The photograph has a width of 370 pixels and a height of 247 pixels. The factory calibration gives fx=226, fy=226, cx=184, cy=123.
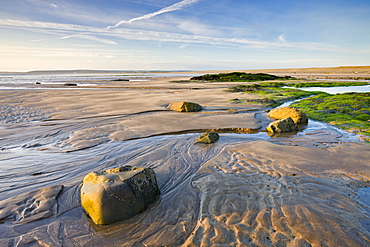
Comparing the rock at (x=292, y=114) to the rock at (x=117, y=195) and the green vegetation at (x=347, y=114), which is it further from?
the rock at (x=117, y=195)

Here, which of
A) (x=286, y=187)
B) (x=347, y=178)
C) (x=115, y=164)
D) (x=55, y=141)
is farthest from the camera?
(x=55, y=141)

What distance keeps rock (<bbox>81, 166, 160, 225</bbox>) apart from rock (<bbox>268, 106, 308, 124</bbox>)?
272 inches

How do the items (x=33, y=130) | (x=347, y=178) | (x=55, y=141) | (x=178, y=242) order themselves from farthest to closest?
(x=33, y=130)
(x=55, y=141)
(x=347, y=178)
(x=178, y=242)

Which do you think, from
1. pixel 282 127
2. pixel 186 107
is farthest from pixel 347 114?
pixel 186 107

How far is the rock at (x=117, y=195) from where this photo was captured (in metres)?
3.05

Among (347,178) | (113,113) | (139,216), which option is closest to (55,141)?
(113,113)

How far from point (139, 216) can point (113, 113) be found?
24.5 feet

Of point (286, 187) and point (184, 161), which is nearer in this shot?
point (286, 187)

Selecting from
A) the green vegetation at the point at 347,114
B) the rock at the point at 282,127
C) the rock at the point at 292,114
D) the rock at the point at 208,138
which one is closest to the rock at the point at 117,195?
the rock at the point at 208,138

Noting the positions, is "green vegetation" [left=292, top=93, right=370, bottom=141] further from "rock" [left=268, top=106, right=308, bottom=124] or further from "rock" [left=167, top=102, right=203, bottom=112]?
"rock" [left=167, top=102, right=203, bottom=112]

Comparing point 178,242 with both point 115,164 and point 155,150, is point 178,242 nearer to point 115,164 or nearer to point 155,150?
point 115,164

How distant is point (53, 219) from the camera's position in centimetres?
316

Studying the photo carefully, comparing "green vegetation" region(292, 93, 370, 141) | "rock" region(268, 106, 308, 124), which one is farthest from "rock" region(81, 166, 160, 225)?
"rock" region(268, 106, 308, 124)

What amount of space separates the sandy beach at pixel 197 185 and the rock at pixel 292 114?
0.90 m
